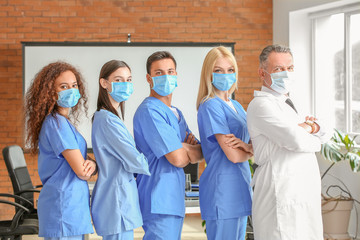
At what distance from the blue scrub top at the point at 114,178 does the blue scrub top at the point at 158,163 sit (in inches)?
4.5

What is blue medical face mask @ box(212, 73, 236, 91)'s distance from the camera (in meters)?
2.74

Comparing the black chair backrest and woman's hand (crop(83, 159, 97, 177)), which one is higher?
woman's hand (crop(83, 159, 97, 177))

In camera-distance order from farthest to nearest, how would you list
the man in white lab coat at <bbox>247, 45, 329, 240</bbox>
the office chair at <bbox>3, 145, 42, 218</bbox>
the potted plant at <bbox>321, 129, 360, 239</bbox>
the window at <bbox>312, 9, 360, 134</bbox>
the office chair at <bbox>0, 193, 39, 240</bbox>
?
1. the window at <bbox>312, 9, 360, 134</bbox>
2. the potted plant at <bbox>321, 129, 360, 239</bbox>
3. the office chair at <bbox>3, 145, 42, 218</bbox>
4. the office chair at <bbox>0, 193, 39, 240</bbox>
5. the man in white lab coat at <bbox>247, 45, 329, 240</bbox>

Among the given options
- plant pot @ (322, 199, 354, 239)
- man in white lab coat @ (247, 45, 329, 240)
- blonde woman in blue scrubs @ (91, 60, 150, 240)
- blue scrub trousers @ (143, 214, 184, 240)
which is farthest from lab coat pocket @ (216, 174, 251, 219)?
plant pot @ (322, 199, 354, 239)

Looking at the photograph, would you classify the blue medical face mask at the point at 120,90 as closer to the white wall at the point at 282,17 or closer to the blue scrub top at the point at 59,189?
the blue scrub top at the point at 59,189

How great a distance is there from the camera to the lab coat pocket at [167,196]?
8.60 ft

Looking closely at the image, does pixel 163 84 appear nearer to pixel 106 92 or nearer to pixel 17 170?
pixel 106 92

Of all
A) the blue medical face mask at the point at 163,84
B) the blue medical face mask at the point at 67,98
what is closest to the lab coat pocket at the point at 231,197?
the blue medical face mask at the point at 163,84

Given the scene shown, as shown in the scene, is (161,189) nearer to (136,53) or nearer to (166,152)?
(166,152)

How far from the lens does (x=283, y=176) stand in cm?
244

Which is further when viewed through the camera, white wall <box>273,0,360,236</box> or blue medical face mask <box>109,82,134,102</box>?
white wall <box>273,0,360,236</box>

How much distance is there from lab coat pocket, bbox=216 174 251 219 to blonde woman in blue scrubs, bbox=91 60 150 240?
14.5 inches

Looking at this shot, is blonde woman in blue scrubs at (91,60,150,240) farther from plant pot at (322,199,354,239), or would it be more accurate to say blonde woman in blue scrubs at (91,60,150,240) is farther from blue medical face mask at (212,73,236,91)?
plant pot at (322,199,354,239)

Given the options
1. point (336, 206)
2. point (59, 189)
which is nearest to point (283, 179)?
point (59, 189)
